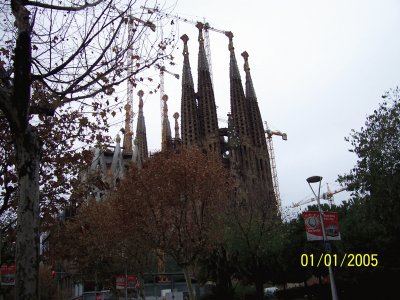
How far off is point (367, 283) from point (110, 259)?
1636 cm

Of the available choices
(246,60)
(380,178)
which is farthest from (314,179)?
(246,60)

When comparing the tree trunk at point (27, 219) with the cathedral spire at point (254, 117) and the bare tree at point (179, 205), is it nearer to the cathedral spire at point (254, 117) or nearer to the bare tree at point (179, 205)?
the bare tree at point (179, 205)

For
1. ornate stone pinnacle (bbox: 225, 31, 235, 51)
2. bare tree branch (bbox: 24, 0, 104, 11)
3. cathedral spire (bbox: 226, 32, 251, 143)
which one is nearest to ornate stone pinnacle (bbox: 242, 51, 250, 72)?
ornate stone pinnacle (bbox: 225, 31, 235, 51)

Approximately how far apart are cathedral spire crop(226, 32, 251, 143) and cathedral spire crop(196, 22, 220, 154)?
3.95 meters

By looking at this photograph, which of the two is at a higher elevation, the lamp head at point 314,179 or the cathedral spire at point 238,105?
the cathedral spire at point 238,105

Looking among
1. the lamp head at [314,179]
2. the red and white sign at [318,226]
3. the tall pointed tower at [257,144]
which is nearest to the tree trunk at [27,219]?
the red and white sign at [318,226]

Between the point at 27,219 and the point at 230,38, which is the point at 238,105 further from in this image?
the point at 27,219

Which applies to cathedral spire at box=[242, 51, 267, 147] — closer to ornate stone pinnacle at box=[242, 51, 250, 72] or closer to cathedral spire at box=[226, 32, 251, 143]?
ornate stone pinnacle at box=[242, 51, 250, 72]

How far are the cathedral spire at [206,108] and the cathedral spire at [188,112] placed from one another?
3.77 feet

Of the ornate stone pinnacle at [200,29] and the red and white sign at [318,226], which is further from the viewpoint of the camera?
the ornate stone pinnacle at [200,29]

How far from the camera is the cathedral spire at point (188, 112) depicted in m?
71.5

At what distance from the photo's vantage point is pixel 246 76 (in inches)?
3383

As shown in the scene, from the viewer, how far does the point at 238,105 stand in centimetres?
7550

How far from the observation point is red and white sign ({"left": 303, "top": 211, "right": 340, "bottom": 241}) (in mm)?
14305
